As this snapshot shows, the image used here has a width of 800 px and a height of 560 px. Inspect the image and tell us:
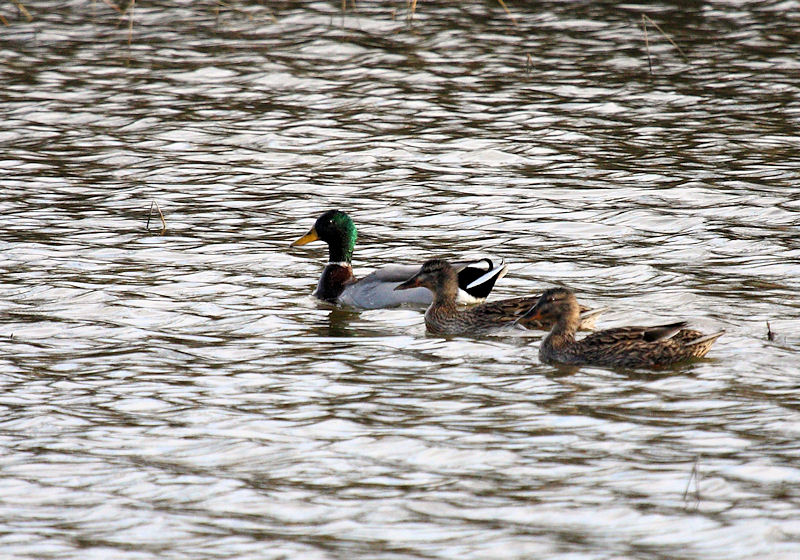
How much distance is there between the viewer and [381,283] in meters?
12.1

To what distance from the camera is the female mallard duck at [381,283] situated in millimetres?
11969

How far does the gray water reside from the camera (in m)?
7.26

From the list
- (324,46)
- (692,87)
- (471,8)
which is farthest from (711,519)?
(471,8)

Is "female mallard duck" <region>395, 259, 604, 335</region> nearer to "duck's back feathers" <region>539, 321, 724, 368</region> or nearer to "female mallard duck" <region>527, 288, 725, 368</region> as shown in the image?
"female mallard duck" <region>527, 288, 725, 368</region>

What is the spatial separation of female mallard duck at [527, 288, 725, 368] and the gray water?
189 mm

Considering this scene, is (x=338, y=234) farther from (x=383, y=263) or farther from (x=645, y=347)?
(x=645, y=347)

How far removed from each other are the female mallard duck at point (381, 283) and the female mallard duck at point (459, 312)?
0.73 ft

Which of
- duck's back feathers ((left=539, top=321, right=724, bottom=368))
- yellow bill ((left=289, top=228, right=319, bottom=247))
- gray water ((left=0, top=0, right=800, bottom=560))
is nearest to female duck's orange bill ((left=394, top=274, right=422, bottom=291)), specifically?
gray water ((left=0, top=0, right=800, bottom=560))

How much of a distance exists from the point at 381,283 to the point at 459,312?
3.36 feet

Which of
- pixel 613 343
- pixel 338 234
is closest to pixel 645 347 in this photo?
pixel 613 343

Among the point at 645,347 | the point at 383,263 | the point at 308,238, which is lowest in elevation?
the point at 383,263

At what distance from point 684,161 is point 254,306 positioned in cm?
654

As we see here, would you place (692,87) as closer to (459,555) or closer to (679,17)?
(679,17)

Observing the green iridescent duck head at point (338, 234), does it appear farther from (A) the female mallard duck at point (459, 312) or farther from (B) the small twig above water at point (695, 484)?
(B) the small twig above water at point (695, 484)
